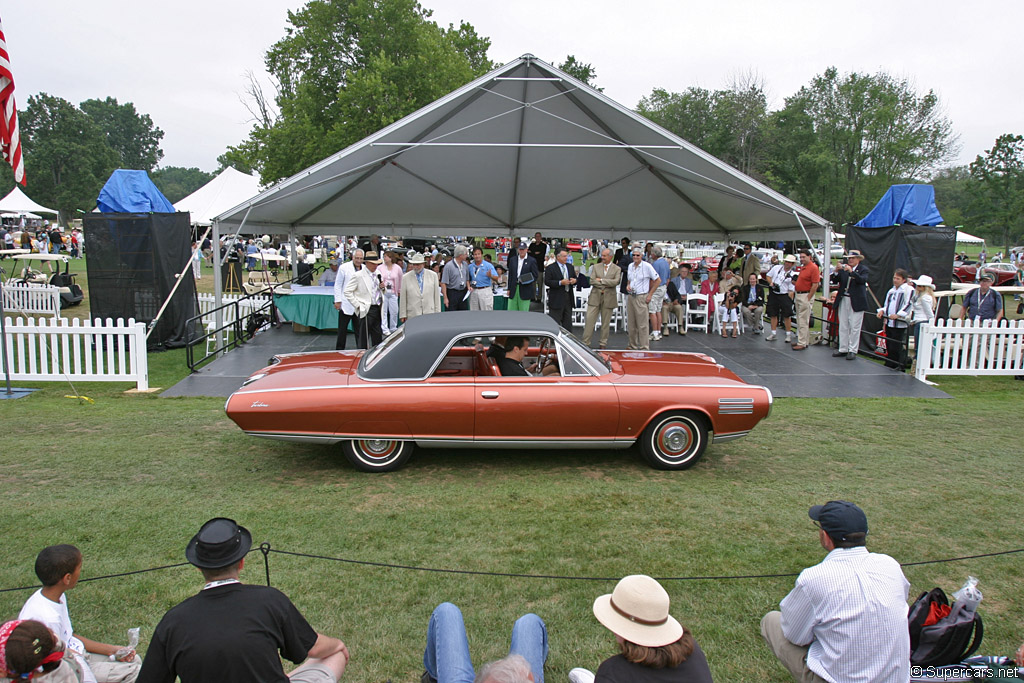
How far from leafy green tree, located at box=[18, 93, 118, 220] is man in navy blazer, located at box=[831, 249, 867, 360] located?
81137 mm

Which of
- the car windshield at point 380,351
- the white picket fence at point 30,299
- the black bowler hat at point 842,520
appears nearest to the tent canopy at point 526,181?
the car windshield at point 380,351

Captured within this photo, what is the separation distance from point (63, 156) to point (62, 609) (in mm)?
91004

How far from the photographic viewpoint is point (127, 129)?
422ft

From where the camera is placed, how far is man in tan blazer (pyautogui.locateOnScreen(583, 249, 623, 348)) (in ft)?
40.7

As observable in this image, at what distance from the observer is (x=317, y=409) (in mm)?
6023

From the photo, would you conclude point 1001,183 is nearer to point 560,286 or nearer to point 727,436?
point 560,286

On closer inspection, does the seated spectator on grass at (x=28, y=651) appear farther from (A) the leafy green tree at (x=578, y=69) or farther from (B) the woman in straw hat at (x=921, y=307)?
(A) the leafy green tree at (x=578, y=69)

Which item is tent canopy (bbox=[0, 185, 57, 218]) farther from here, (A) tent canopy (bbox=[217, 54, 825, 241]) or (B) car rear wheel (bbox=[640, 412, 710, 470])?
(B) car rear wheel (bbox=[640, 412, 710, 470])


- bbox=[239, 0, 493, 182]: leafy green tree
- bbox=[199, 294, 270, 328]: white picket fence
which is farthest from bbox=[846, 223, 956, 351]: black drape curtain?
bbox=[239, 0, 493, 182]: leafy green tree

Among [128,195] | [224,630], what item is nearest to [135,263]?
[128,195]

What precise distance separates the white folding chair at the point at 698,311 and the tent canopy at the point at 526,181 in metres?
1.91

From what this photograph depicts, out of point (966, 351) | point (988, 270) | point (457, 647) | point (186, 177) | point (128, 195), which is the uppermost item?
point (186, 177)

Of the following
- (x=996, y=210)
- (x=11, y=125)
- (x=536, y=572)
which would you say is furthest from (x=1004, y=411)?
(x=996, y=210)

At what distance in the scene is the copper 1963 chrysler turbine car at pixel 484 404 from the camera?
20.0ft
